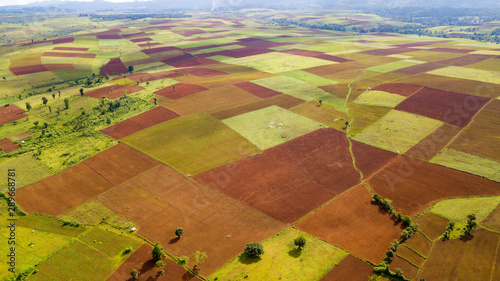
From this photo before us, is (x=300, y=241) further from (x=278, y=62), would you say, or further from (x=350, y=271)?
(x=278, y=62)

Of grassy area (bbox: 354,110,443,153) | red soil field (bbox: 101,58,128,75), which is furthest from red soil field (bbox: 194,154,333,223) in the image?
red soil field (bbox: 101,58,128,75)

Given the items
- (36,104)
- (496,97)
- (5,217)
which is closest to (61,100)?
(36,104)

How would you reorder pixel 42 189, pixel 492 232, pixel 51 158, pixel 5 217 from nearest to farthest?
1. pixel 492 232
2. pixel 5 217
3. pixel 42 189
4. pixel 51 158

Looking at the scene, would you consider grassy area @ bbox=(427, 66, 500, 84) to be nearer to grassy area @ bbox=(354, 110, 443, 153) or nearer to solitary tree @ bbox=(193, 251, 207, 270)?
grassy area @ bbox=(354, 110, 443, 153)

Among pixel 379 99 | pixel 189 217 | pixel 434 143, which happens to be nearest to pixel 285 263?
pixel 189 217

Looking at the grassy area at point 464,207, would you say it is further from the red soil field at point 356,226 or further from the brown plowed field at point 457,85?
the brown plowed field at point 457,85

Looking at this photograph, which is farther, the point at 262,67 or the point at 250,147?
the point at 262,67

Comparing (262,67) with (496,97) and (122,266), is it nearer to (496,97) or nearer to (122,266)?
(496,97)
